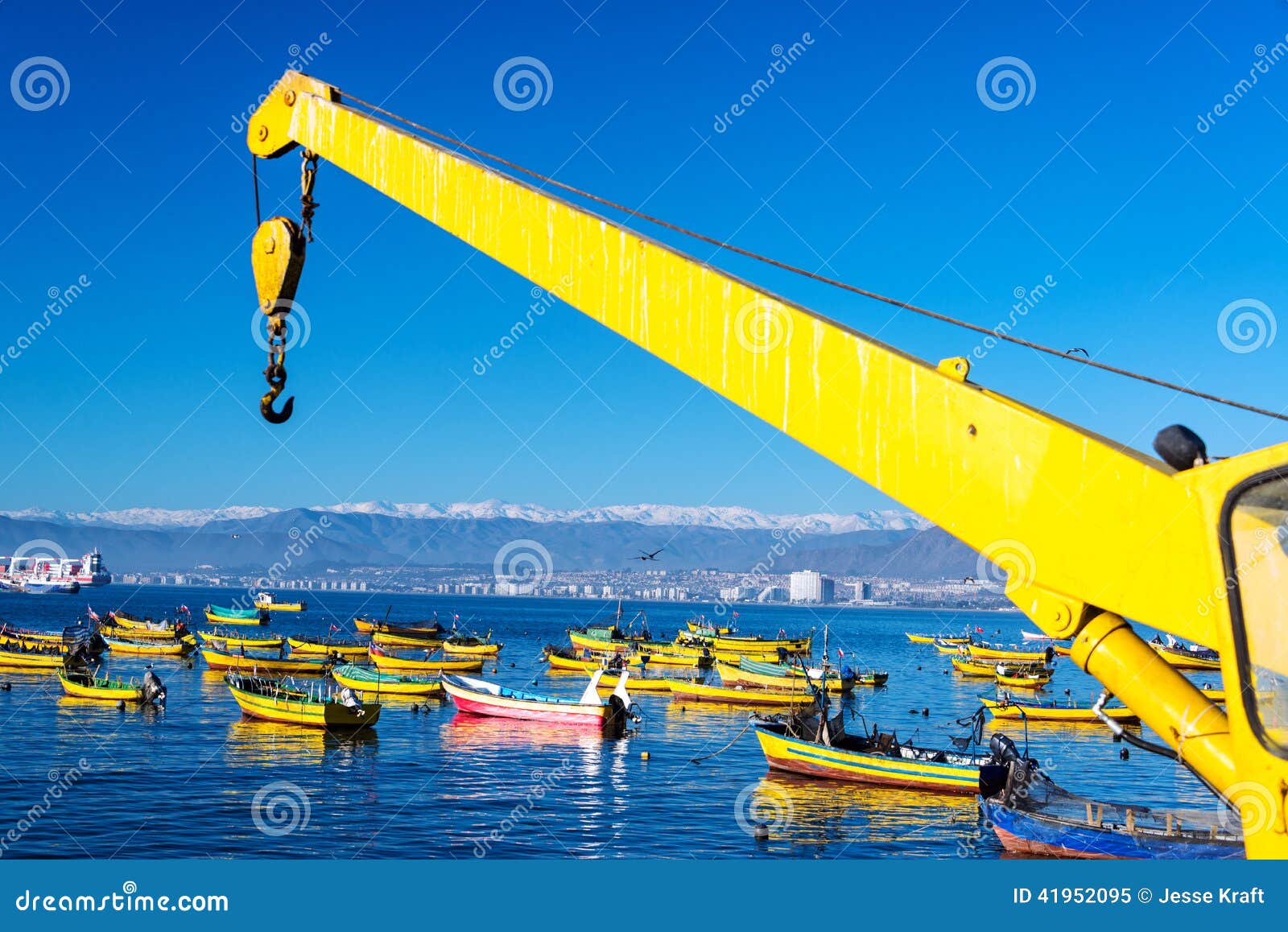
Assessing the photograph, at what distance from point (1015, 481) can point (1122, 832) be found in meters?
19.9

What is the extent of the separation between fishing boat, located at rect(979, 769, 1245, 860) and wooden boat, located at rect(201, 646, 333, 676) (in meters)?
47.0

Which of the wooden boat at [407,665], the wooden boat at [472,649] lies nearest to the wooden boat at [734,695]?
the wooden boat at [407,665]

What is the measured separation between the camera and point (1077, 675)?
9719 centimetres

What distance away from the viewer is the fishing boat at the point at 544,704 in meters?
45.2

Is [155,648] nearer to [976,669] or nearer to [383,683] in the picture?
[383,683]

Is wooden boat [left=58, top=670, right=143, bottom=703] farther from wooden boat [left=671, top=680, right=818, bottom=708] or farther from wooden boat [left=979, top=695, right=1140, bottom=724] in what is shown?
wooden boat [left=979, top=695, right=1140, bottom=724]

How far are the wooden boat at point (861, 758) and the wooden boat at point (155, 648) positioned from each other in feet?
182

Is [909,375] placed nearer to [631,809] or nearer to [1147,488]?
[1147,488]

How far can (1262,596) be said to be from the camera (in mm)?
4480

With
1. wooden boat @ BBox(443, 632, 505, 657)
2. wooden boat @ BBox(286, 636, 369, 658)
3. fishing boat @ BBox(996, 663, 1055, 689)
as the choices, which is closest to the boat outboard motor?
wooden boat @ BBox(286, 636, 369, 658)

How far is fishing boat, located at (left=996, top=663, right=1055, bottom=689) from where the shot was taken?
7388 centimetres

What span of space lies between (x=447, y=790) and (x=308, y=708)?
11.8m

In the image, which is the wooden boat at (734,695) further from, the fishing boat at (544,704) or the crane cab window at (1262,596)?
the crane cab window at (1262,596)

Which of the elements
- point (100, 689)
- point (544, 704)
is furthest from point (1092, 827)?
point (100, 689)
